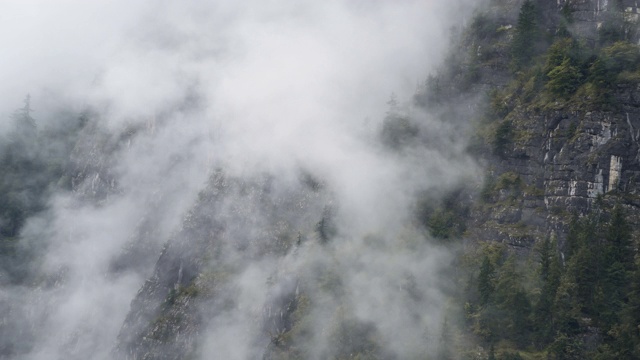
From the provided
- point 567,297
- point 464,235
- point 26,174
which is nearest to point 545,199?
point 464,235

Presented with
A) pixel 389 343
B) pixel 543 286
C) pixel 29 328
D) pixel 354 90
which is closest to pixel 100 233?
pixel 29 328

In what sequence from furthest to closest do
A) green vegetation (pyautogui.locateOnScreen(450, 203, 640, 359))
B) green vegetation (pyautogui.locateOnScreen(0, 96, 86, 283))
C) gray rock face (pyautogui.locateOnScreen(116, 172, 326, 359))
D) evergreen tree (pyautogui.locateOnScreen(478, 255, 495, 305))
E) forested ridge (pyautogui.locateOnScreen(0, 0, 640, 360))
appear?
green vegetation (pyautogui.locateOnScreen(0, 96, 86, 283)) → gray rock face (pyautogui.locateOnScreen(116, 172, 326, 359)) → evergreen tree (pyautogui.locateOnScreen(478, 255, 495, 305)) → forested ridge (pyautogui.locateOnScreen(0, 0, 640, 360)) → green vegetation (pyautogui.locateOnScreen(450, 203, 640, 359))

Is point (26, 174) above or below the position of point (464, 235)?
above

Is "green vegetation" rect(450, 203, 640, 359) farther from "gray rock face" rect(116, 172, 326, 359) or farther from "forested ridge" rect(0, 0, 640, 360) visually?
"gray rock face" rect(116, 172, 326, 359)

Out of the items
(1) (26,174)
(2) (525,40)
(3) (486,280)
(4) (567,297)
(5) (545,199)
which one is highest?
(2) (525,40)

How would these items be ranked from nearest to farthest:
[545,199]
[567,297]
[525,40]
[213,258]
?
1. [567,297]
2. [545,199]
3. [525,40]
4. [213,258]

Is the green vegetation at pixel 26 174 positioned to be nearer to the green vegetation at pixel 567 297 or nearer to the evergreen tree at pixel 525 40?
the green vegetation at pixel 567 297

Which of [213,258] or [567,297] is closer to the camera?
[567,297]

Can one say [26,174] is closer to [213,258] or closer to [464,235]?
[213,258]

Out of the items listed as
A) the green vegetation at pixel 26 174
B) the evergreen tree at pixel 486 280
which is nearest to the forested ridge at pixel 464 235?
the evergreen tree at pixel 486 280

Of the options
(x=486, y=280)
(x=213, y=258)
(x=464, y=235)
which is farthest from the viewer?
(x=213, y=258)

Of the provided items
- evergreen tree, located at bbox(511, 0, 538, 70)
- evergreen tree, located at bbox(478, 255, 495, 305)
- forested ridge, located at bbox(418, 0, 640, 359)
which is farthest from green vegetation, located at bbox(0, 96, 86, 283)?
evergreen tree, located at bbox(511, 0, 538, 70)
